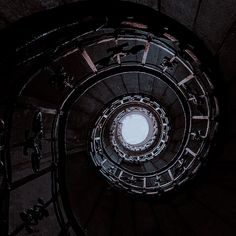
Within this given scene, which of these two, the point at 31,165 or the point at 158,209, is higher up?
the point at 31,165

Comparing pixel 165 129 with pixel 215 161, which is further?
pixel 165 129

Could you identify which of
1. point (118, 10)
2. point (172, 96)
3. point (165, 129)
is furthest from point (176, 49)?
point (165, 129)

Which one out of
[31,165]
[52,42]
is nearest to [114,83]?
[31,165]

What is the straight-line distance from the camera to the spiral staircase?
9.49ft

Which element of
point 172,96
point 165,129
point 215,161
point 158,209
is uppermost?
point 172,96

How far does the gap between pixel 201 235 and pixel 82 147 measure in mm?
2735

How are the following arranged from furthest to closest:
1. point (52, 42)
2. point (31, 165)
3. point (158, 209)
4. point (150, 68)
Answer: point (158, 209) → point (150, 68) → point (31, 165) → point (52, 42)

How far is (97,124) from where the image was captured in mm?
6574

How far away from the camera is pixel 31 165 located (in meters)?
3.73

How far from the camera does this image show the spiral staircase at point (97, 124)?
2.89 meters

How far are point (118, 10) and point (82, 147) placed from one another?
11.7ft

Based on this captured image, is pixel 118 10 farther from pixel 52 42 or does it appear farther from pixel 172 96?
pixel 172 96

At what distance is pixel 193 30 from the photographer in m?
3.25

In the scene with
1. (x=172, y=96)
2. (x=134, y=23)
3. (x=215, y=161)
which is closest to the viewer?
(x=134, y=23)
